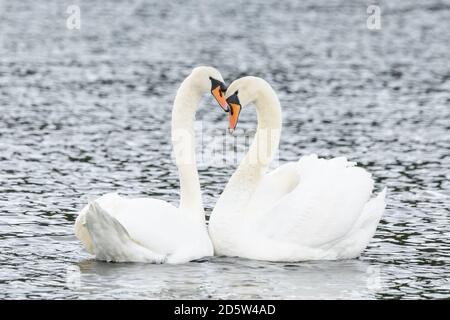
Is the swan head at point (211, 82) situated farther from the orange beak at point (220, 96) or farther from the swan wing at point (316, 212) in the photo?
the swan wing at point (316, 212)

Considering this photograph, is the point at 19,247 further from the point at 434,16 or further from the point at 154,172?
the point at 434,16

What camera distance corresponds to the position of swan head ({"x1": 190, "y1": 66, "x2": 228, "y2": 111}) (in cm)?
1373

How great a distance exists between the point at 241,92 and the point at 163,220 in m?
1.75

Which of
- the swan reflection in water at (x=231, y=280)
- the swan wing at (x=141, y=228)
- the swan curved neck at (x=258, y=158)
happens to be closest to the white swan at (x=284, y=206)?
the swan curved neck at (x=258, y=158)

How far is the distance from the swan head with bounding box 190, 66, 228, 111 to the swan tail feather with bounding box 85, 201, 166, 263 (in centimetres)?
186

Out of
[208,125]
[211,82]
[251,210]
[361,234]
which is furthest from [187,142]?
[208,125]

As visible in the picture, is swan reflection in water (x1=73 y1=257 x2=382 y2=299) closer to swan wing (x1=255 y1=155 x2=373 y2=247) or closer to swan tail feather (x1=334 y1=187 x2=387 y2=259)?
swan tail feather (x1=334 y1=187 x2=387 y2=259)

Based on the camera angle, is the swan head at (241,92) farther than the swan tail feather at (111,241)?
Yes

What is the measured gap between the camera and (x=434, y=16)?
44.3 meters

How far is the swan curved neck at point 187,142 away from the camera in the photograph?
1376cm

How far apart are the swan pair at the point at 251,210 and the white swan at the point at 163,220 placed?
1 centimetres

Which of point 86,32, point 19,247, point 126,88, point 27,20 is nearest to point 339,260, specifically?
point 19,247

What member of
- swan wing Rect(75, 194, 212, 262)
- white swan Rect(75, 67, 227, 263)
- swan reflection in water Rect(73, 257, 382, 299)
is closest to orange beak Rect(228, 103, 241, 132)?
white swan Rect(75, 67, 227, 263)

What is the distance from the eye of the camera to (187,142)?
541 inches
